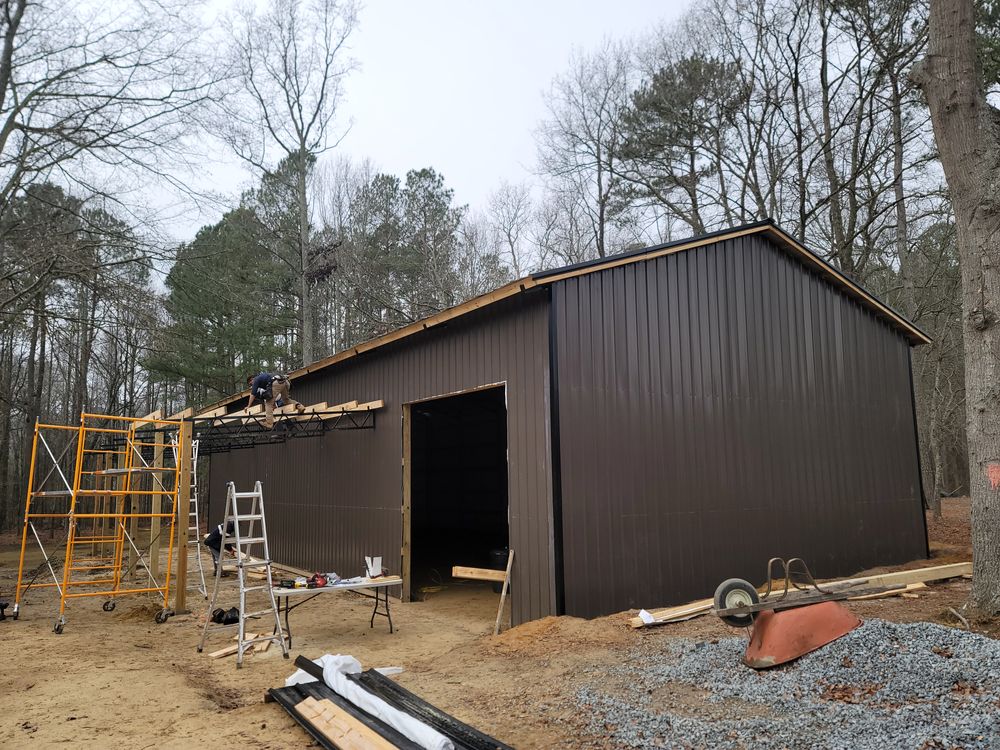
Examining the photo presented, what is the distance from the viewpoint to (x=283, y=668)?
655cm

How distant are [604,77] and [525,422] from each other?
16494 millimetres

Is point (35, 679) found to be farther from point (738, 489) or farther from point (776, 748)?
point (738, 489)

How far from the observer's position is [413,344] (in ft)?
34.4

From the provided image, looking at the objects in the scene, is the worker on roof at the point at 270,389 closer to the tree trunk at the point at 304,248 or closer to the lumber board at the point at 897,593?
the lumber board at the point at 897,593

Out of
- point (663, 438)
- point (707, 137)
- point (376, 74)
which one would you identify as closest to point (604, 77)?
point (707, 137)

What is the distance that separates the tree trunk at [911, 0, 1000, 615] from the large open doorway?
10945 mm

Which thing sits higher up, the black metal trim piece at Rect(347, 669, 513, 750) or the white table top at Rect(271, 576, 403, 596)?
the white table top at Rect(271, 576, 403, 596)

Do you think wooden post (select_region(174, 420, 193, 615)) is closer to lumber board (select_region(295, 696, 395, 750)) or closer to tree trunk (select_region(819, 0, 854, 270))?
lumber board (select_region(295, 696, 395, 750))

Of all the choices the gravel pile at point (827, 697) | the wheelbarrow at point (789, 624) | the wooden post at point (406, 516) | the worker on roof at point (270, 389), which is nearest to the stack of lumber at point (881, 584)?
the wheelbarrow at point (789, 624)

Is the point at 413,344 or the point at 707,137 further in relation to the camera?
the point at 707,137

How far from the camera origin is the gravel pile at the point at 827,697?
4051mm

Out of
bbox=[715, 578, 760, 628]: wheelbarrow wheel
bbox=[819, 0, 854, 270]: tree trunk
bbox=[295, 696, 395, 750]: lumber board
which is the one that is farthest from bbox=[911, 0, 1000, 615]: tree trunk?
bbox=[819, 0, 854, 270]: tree trunk

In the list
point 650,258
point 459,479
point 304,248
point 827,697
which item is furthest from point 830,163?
point 304,248

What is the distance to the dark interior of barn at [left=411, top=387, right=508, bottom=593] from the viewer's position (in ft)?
58.7
